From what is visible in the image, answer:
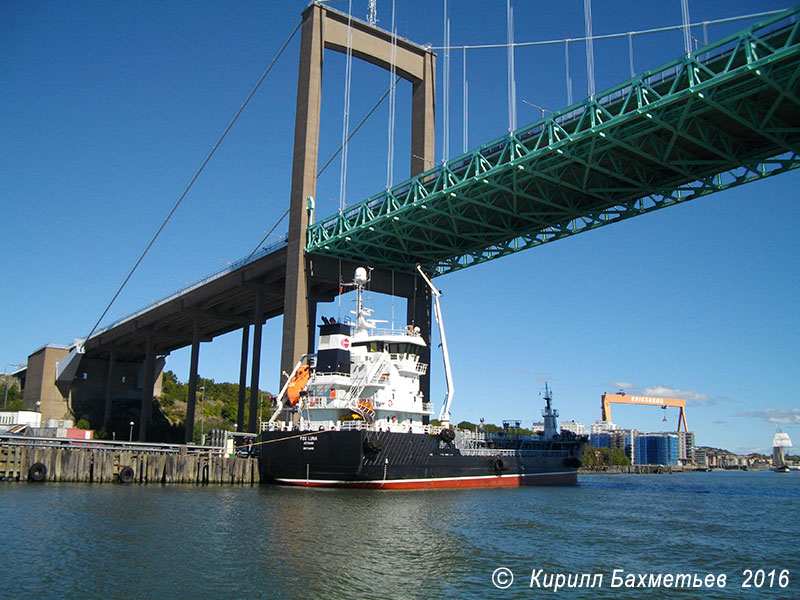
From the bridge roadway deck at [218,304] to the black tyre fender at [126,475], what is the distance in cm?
1668

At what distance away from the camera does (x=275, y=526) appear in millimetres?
19594

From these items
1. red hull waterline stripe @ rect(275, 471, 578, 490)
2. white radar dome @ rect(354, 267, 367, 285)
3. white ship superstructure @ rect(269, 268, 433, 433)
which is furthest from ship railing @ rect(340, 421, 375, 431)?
white radar dome @ rect(354, 267, 367, 285)

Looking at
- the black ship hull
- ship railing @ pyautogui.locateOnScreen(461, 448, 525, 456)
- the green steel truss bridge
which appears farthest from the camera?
ship railing @ pyautogui.locateOnScreen(461, 448, 525, 456)

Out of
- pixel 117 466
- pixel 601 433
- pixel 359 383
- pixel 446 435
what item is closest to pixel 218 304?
pixel 117 466

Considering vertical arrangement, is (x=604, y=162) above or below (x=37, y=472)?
above

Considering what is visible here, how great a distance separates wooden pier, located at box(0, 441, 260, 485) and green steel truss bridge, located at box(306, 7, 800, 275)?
15.3 meters

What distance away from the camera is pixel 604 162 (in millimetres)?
34312

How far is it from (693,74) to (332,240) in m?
23.7

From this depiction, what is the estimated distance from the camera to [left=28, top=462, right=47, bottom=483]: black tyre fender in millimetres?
31250

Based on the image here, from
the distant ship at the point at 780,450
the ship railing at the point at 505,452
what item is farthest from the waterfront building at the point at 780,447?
the ship railing at the point at 505,452

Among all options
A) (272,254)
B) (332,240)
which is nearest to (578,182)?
(332,240)

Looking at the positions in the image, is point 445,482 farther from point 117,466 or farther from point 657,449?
point 657,449

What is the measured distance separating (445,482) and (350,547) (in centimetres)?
2011

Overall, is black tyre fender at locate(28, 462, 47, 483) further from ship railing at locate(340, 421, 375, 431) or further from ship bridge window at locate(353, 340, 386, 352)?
ship bridge window at locate(353, 340, 386, 352)
